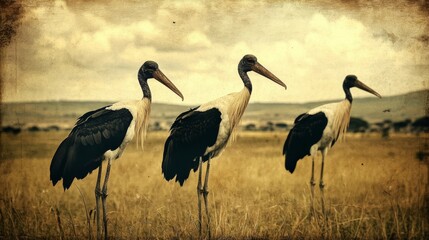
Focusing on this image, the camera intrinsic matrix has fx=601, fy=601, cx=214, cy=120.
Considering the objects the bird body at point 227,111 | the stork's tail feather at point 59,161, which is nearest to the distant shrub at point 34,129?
the stork's tail feather at point 59,161

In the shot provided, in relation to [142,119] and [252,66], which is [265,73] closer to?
[252,66]

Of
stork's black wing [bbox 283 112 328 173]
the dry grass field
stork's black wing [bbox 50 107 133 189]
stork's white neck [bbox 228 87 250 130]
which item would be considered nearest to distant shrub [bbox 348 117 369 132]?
the dry grass field

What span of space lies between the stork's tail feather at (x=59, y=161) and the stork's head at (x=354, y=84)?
3107mm

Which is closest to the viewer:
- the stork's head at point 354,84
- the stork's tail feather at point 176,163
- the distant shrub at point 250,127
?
the stork's tail feather at point 176,163

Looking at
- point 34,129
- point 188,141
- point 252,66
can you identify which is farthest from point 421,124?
point 34,129

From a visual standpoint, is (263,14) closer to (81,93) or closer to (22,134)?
(81,93)

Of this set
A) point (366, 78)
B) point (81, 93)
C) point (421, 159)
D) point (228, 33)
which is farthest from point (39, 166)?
point (421, 159)

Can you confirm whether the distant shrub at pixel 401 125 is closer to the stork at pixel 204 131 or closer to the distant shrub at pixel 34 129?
the stork at pixel 204 131

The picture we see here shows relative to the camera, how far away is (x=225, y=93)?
6.63 meters

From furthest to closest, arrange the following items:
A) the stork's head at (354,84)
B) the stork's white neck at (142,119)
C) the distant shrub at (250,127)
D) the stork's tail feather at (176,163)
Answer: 1. the distant shrub at (250,127)
2. the stork's head at (354,84)
3. the stork's tail feather at (176,163)
4. the stork's white neck at (142,119)

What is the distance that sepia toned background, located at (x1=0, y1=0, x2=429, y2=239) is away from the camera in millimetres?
6586

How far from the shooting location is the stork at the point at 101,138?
6.25m

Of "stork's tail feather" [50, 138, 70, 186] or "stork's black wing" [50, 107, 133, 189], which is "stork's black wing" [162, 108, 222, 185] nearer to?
"stork's black wing" [50, 107, 133, 189]

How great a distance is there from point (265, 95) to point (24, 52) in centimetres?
270
